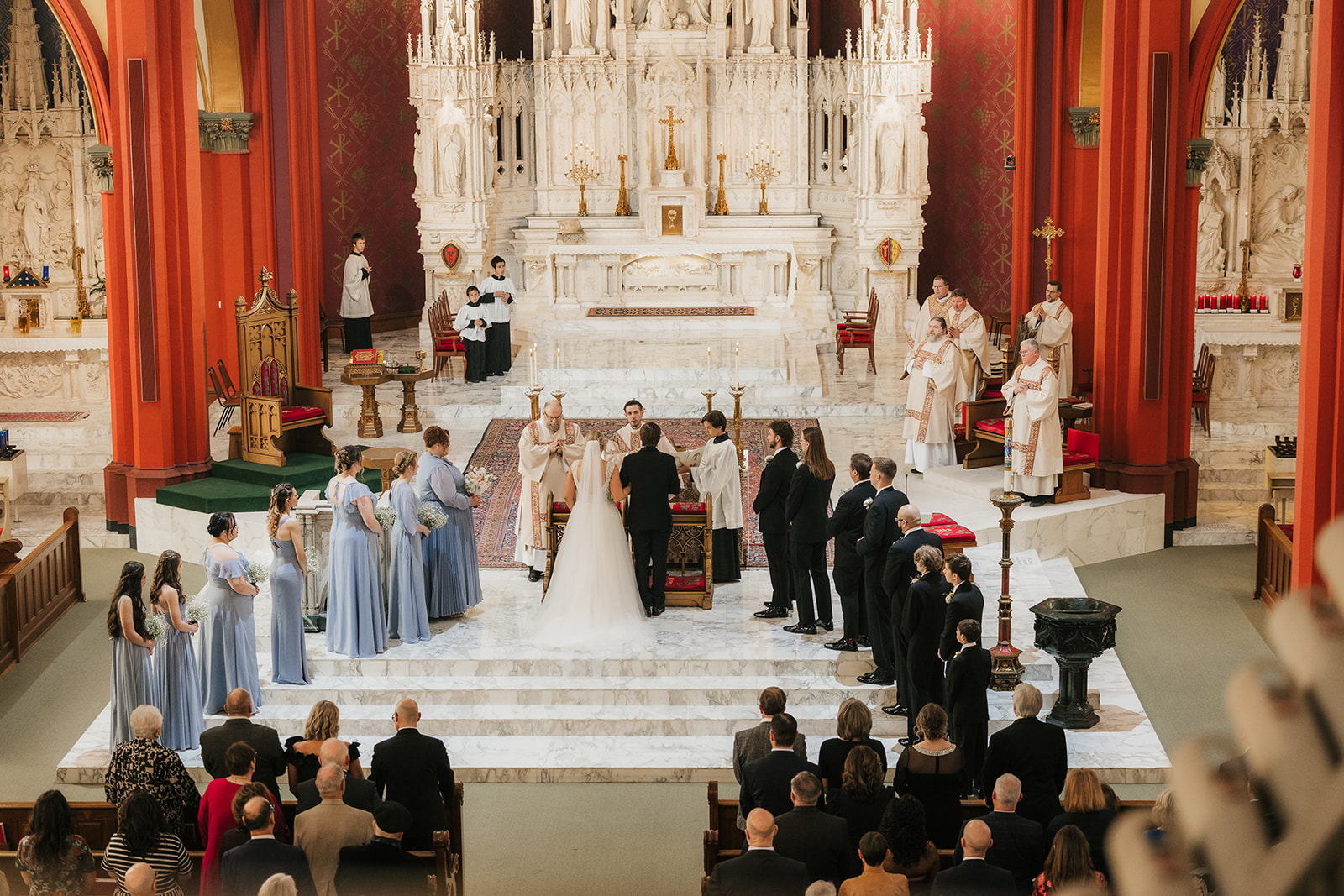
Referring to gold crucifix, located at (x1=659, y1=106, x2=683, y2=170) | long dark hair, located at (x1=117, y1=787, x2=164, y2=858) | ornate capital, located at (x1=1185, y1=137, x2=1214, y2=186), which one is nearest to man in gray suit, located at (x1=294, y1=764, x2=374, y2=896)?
long dark hair, located at (x1=117, y1=787, x2=164, y2=858)

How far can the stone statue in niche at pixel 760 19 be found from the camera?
897 inches

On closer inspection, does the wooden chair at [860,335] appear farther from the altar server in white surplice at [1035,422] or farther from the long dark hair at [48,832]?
the long dark hair at [48,832]

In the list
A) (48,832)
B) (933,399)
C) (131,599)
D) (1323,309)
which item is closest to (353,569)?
(131,599)

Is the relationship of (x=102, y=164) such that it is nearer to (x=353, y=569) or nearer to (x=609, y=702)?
(x=353, y=569)

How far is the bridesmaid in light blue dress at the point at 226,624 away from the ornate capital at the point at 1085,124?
11.5 metres

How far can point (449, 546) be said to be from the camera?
10.7m

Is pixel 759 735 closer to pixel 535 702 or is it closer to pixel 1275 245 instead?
pixel 535 702

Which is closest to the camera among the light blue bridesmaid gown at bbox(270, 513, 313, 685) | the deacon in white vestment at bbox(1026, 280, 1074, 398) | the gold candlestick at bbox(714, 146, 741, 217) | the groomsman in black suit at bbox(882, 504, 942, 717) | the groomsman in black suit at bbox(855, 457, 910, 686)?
the groomsman in black suit at bbox(882, 504, 942, 717)

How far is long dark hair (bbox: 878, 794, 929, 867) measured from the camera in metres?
5.91

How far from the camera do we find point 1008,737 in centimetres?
706

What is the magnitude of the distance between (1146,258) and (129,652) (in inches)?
358

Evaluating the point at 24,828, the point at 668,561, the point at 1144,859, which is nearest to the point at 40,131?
the point at 668,561

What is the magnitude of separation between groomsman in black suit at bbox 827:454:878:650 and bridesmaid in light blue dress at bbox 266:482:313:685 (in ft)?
11.0

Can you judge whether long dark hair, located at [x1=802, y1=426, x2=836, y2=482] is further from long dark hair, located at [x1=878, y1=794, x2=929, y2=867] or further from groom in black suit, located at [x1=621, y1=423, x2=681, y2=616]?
long dark hair, located at [x1=878, y1=794, x2=929, y2=867]
